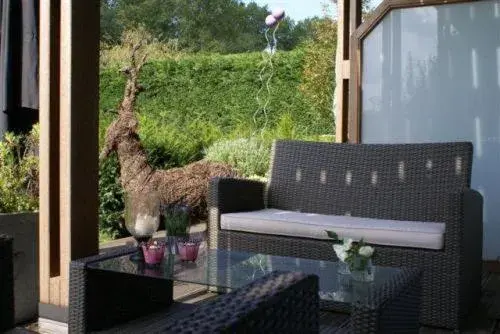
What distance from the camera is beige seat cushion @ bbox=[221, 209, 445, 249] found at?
2805 millimetres

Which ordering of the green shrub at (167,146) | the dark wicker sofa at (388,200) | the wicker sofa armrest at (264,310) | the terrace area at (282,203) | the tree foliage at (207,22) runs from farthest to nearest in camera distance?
the tree foliage at (207,22)
the green shrub at (167,146)
the dark wicker sofa at (388,200)
the terrace area at (282,203)
the wicker sofa armrest at (264,310)

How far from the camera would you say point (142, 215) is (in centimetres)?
240

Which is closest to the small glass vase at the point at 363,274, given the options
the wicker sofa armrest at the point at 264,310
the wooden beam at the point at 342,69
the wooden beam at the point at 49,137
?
the wicker sofa armrest at the point at 264,310

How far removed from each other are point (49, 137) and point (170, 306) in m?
0.90

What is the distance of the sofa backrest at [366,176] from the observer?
131 inches

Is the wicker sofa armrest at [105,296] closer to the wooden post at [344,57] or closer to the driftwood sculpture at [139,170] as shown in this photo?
the wooden post at [344,57]

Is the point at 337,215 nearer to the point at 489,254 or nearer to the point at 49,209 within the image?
the point at 489,254

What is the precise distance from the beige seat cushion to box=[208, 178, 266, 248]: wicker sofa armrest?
0.18 ft

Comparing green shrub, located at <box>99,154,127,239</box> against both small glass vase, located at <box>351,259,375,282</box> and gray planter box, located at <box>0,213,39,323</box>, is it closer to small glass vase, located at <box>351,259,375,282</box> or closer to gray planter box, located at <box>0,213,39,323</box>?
gray planter box, located at <box>0,213,39,323</box>

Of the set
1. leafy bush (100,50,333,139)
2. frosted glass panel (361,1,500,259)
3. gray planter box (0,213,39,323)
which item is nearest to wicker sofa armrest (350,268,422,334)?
gray planter box (0,213,39,323)

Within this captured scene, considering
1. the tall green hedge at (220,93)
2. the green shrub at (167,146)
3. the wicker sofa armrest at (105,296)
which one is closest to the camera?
the wicker sofa armrest at (105,296)

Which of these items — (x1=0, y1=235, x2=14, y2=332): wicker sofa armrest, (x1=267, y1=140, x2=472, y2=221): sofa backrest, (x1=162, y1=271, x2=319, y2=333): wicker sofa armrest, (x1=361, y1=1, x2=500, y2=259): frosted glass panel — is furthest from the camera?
(x1=361, y1=1, x2=500, y2=259): frosted glass panel

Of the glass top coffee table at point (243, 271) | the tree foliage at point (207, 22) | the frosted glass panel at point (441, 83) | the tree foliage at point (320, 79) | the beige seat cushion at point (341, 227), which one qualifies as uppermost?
the tree foliage at point (207, 22)

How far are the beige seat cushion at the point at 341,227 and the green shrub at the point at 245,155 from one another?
335 cm
